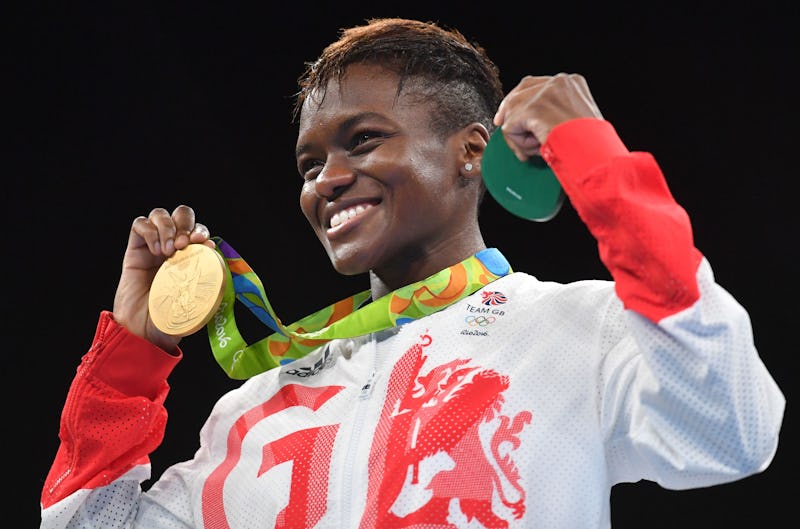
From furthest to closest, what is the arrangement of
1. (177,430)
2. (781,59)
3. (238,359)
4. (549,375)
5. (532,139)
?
(177,430) < (781,59) < (238,359) < (549,375) < (532,139)

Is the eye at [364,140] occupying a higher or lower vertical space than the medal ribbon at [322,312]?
higher

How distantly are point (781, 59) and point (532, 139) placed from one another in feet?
6.92

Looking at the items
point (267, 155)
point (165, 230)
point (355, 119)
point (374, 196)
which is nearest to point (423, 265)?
point (374, 196)

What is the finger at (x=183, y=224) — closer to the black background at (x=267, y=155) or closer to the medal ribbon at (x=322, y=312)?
the medal ribbon at (x=322, y=312)

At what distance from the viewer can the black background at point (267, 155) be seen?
3.58 metres

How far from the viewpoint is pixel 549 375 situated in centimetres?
196

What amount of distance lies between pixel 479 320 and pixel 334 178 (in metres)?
0.44

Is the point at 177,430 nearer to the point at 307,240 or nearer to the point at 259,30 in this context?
the point at 307,240

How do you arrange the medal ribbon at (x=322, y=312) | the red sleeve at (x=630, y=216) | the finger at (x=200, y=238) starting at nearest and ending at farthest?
the red sleeve at (x=630, y=216), the medal ribbon at (x=322, y=312), the finger at (x=200, y=238)

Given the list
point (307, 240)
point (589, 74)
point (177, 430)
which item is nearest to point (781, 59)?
point (589, 74)

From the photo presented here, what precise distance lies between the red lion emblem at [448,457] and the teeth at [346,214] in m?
0.43

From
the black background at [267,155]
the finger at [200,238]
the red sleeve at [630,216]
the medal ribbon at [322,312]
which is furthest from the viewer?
the black background at [267,155]

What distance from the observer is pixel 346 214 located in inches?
91.2

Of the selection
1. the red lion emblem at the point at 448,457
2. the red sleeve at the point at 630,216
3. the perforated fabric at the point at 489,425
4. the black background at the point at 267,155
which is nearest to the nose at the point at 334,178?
the perforated fabric at the point at 489,425
